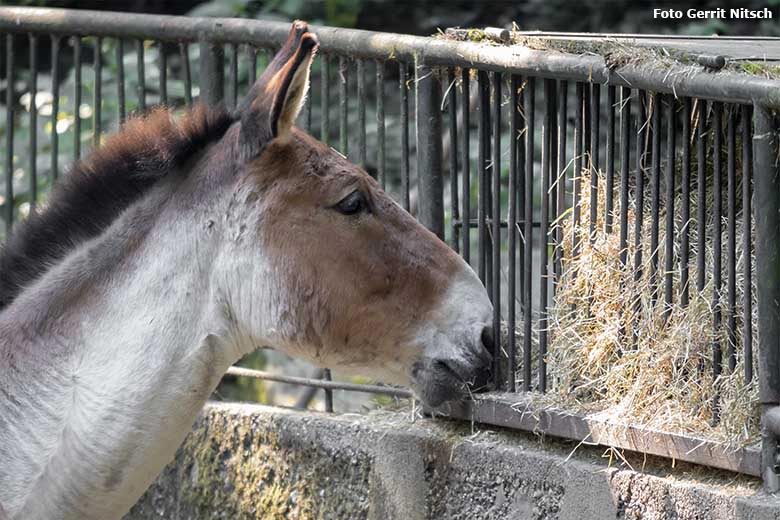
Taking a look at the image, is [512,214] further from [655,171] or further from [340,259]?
[340,259]

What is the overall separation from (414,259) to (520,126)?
870 millimetres

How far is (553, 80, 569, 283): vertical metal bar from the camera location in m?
4.08

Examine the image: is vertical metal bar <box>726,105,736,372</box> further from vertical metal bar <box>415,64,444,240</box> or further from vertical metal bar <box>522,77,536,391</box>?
vertical metal bar <box>415,64,444,240</box>

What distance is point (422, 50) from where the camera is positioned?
4469mm

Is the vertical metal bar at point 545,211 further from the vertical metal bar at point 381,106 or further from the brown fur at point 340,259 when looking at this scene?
the vertical metal bar at point 381,106

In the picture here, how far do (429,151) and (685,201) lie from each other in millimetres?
1161

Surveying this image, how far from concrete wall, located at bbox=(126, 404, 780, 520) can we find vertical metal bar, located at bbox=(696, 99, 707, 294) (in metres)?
0.57

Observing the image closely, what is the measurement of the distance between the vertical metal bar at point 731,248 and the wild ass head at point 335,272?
698 mm

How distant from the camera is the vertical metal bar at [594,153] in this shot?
396cm

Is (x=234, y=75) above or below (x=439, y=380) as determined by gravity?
above

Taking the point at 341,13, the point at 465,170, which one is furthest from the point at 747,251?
the point at 341,13

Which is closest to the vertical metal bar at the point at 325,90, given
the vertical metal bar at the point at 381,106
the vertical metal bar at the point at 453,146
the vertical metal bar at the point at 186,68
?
the vertical metal bar at the point at 381,106

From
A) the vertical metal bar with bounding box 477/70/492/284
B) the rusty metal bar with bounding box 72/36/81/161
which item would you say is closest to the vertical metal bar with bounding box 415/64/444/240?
the vertical metal bar with bounding box 477/70/492/284

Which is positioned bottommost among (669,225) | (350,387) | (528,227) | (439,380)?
(350,387)
